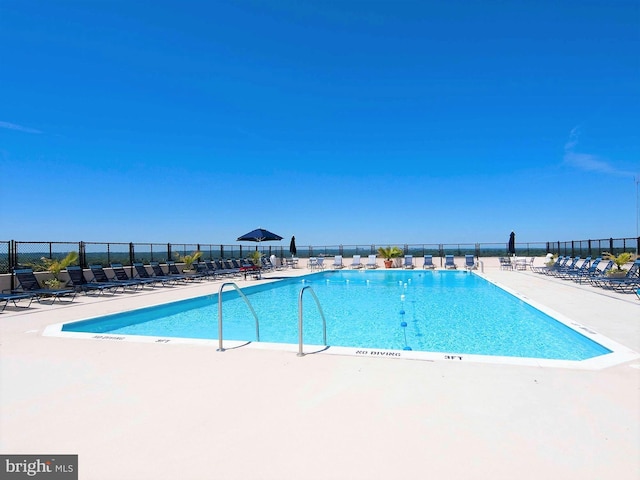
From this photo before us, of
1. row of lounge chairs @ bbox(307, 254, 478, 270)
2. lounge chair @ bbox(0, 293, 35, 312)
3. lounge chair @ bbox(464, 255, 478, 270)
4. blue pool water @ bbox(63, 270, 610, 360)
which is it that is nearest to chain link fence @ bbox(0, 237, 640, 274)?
row of lounge chairs @ bbox(307, 254, 478, 270)

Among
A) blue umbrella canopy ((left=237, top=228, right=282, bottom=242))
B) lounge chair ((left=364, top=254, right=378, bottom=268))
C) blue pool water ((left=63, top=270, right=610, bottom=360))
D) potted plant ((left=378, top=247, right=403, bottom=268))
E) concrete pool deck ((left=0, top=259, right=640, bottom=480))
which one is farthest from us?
lounge chair ((left=364, top=254, right=378, bottom=268))

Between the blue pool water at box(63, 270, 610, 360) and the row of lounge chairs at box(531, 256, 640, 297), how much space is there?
2.82m

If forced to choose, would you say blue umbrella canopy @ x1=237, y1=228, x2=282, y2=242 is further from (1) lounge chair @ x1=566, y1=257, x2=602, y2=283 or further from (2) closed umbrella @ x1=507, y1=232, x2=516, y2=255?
(2) closed umbrella @ x1=507, y1=232, x2=516, y2=255

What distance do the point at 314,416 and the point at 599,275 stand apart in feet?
39.2

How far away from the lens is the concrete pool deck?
1965 millimetres

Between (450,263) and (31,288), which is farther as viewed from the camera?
(450,263)

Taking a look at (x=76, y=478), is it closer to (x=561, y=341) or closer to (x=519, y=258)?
(x=561, y=341)

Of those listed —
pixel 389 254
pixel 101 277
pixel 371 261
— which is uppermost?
pixel 389 254

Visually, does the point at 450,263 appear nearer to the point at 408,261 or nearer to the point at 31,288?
the point at 408,261

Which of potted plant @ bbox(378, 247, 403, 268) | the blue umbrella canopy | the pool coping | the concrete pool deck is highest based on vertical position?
the blue umbrella canopy

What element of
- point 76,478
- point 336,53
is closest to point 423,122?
point 336,53

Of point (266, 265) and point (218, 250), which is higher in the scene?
point (218, 250)

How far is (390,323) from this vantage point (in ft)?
24.4

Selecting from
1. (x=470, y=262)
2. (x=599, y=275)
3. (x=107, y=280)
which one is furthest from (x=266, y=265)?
(x=599, y=275)
